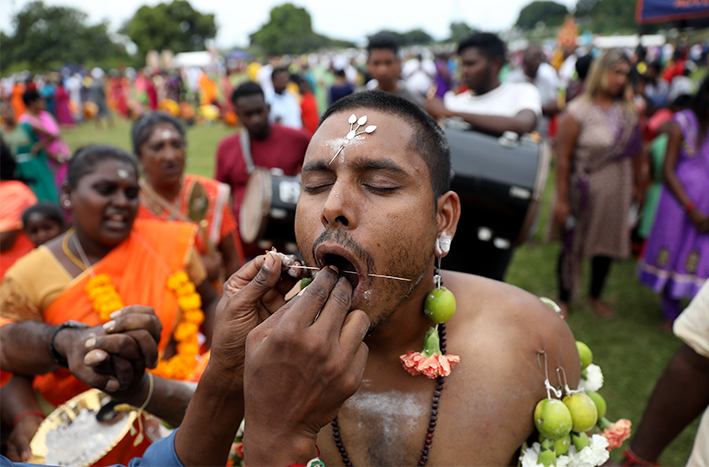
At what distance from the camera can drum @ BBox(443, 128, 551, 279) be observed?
125 inches

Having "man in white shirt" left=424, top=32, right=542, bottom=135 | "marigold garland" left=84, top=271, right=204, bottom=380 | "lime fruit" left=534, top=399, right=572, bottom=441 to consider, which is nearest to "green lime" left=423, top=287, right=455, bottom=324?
"lime fruit" left=534, top=399, right=572, bottom=441

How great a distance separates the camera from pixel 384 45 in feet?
16.2

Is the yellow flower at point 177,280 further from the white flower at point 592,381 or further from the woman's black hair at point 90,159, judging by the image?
the white flower at point 592,381

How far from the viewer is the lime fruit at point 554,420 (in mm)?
1618

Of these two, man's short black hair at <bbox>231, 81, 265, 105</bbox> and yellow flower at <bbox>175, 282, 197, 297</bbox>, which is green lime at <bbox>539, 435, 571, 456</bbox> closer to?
yellow flower at <bbox>175, 282, 197, 297</bbox>

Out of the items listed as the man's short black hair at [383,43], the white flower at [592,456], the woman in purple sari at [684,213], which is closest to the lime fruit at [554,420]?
the white flower at [592,456]

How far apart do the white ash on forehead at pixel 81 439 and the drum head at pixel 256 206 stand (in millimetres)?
2100

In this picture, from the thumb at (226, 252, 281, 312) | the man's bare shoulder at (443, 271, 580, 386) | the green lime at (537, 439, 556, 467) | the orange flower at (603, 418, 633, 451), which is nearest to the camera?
the thumb at (226, 252, 281, 312)

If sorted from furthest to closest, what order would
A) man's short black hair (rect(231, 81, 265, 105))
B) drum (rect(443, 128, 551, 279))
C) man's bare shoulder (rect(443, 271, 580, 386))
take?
man's short black hair (rect(231, 81, 265, 105)), drum (rect(443, 128, 551, 279)), man's bare shoulder (rect(443, 271, 580, 386))

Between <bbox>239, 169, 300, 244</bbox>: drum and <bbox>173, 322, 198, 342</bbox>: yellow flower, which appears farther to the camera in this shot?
<bbox>239, 169, 300, 244</bbox>: drum

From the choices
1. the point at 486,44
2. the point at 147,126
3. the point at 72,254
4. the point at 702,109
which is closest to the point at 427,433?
the point at 72,254

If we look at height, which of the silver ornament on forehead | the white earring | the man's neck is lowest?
the white earring

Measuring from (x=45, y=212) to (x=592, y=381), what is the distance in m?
4.06

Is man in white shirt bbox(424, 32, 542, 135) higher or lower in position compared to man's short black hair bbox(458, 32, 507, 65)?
lower
